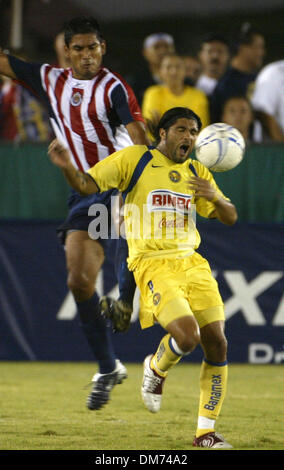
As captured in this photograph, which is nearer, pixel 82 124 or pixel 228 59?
pixel 82 124

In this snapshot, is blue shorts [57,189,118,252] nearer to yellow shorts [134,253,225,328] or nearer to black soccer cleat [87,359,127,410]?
black soccer cleat [87,359,127,410]

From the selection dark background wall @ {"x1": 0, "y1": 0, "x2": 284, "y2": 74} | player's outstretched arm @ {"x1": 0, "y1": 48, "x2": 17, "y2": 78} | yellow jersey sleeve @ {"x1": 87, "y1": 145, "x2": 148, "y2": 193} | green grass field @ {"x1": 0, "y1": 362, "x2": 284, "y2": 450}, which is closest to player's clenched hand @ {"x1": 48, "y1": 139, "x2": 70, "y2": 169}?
A: yellow jersey sleeve @ {"x1": 87, "y1": 145, "x2": 148, "y2": 193}

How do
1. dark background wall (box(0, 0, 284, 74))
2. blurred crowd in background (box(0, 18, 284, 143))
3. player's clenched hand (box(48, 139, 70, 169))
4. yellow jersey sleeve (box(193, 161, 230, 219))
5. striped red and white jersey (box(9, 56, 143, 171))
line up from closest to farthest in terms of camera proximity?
player's clenched hand (box(48, 139, 70, 169)) → yellow jersey sleeve (box(193, 161, 230, 219)) → striped red and white jersey (box(9, 56, 143, 171)) → blurred crowd in background (box(0, 18, 284, 143)) → dark background wall (box(0, 0, 284, 74))

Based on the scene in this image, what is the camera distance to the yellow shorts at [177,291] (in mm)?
5203

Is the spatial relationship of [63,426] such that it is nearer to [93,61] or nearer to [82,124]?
[82,124]

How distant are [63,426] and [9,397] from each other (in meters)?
1.42

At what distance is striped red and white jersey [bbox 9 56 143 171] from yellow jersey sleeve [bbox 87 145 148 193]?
821 mm

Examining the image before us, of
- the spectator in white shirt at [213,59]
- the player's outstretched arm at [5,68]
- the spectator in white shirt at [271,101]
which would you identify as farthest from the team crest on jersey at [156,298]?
the spectator in white shirt at [213,59]

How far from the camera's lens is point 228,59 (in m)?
10.7

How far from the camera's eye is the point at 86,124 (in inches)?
254

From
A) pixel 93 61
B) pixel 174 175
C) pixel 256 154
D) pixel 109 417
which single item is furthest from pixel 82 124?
pixel 256 154

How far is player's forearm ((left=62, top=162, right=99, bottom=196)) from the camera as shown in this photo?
5.09 meters

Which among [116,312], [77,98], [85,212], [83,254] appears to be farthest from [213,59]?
[116,312]
